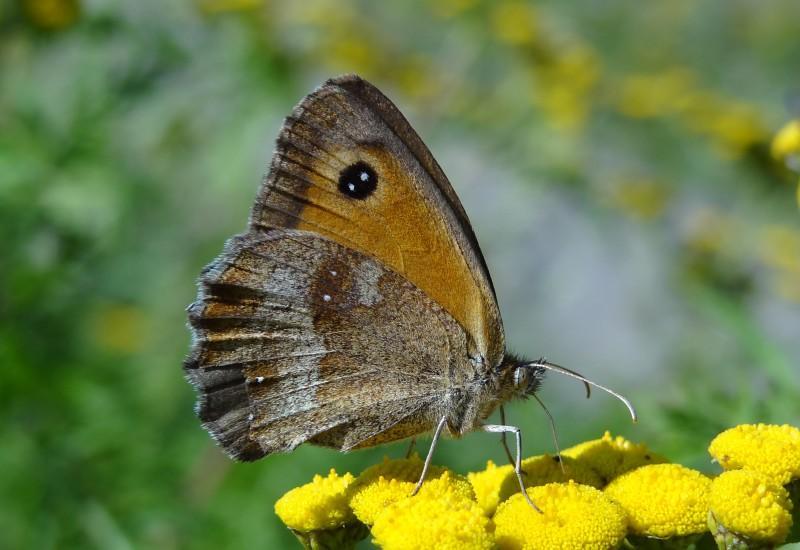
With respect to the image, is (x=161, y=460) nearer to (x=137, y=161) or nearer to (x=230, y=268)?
(x=230, y=268)

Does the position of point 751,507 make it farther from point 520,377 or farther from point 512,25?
point 512,25

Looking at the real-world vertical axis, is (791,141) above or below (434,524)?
above

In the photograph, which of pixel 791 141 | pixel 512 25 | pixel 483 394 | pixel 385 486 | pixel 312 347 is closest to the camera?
pixel 385 486

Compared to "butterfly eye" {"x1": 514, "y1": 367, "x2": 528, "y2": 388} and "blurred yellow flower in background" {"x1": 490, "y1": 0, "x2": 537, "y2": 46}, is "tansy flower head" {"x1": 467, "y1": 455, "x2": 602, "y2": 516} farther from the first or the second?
"blurred yellow flower in background" {"x1": 490, "y1": 0, "x2": 537, "y2": 46}

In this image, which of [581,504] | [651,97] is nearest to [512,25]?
[651,97]

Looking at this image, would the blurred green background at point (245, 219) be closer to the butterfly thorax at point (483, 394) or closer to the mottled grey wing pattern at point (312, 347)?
the butterfly thorax at point (483, 394)

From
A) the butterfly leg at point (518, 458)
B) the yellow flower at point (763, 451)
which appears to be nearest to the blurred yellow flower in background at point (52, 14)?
the butterfly leg at point (518, 458)

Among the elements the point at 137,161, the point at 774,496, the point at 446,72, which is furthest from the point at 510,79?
the point at 774,496
